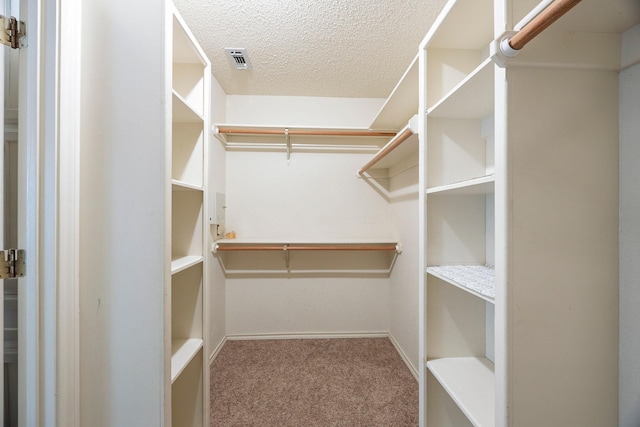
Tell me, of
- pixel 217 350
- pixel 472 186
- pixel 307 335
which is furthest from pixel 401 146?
pixel 217 350

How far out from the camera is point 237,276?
8.04ft

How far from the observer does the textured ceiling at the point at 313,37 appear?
1.42 m

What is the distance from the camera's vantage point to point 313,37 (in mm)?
1645

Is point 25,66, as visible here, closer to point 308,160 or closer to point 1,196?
point 1,196

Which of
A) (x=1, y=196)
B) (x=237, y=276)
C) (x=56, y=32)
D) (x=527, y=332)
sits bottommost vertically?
(x=237, y=276)

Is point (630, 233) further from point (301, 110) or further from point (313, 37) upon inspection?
point (301, 110)

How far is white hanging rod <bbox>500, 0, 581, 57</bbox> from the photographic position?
478 mm

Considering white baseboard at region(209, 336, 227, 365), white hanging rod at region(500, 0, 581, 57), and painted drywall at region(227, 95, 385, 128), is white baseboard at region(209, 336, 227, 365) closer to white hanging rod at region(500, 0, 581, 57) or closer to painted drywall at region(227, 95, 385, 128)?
painted drywall at region(227, 95, 385, 128)

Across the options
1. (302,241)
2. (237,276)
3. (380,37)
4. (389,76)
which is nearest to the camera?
(380,37)

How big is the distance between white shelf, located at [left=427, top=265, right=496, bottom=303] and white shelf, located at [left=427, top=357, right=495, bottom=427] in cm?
40

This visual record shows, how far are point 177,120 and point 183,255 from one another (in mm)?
723

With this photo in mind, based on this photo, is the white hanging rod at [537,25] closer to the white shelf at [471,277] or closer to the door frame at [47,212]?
the white shelf at [471,277]

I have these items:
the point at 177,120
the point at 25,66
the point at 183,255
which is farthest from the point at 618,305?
the point at 25,66

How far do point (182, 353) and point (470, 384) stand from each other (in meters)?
1.27
